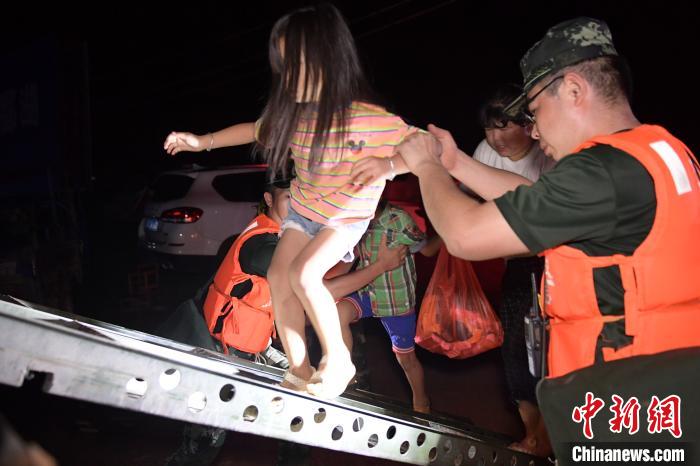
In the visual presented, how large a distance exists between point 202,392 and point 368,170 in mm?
952

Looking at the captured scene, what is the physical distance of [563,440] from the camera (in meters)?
1.63

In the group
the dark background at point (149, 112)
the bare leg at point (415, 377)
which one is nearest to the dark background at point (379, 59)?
the dark background at point (149, 112)

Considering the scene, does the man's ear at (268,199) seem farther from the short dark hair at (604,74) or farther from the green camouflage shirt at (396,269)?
the short dark hair at (604,74)

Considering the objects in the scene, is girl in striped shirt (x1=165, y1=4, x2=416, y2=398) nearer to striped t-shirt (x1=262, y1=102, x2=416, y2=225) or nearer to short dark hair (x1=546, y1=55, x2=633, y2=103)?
striped t-shirt (x1=262, y1=102, x2=416, y2=225)

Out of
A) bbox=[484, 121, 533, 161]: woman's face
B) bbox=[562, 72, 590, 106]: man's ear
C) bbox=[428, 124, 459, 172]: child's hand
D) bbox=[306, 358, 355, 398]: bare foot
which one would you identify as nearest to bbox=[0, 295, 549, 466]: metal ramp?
bbox=[306, 358, 355, 398]: bare foot

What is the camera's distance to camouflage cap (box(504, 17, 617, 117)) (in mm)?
1855

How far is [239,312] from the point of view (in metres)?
3.03

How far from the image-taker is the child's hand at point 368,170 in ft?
6.89

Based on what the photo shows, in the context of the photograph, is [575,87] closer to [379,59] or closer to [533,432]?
[533,432]

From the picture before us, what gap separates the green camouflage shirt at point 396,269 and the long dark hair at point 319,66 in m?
1.63

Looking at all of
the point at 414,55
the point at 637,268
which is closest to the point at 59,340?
the point at 637,268

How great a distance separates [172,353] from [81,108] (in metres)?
7.24

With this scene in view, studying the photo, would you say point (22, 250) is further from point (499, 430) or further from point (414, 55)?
point (414, 55)

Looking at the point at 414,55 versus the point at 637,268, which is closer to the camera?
the point at 637,268
